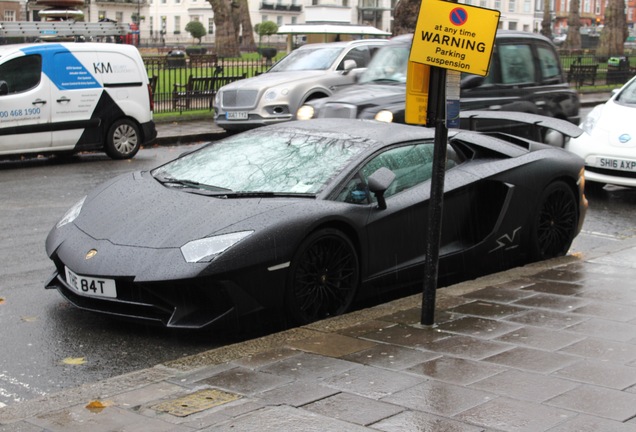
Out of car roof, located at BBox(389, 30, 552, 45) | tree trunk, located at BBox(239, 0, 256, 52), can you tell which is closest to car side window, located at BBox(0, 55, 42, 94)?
car roof, located at BBox(389, 30, 552, 45)

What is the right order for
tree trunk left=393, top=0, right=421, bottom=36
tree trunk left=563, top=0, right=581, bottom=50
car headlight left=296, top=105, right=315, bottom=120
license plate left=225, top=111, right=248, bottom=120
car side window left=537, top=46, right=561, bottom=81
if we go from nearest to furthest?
car headlight left=296, top=105, right=315, bottom=120 → car side window left=537, top=46, right=561, bottom=81 → license plate left=225, top=111, right=248, bottom=120 → tree trunk left=393, top=0, right=421, bottom=36 → tree trunk left=563, top=0, right=581, bottom=50

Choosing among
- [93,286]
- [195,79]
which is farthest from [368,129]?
[195,79]

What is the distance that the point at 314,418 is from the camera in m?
4.59

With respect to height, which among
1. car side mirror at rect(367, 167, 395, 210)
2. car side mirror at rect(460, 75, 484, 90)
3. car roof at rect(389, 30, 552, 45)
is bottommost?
Answer: car side mirror at rect(367, 167, 395, 210)

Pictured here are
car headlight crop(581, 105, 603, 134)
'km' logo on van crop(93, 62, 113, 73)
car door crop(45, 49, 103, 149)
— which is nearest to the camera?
car headlight crop(581, 105, 603, 134)

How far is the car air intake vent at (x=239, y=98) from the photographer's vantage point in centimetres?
1850

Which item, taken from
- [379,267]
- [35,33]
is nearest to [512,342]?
[379,267]

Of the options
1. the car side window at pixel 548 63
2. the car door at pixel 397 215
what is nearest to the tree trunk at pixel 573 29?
the car side window at pixel 548 63

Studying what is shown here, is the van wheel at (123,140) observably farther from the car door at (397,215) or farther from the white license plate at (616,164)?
the car door at (397,215)

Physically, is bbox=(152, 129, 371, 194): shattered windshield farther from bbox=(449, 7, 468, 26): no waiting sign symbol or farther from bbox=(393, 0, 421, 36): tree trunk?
bbox=(393, 0, 421, 36): tree trunk

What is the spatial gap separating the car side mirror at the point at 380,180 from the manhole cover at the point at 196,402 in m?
2.26

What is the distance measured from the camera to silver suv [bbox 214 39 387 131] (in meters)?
18.4

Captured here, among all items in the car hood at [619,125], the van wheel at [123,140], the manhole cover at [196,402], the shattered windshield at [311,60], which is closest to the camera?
the manhole cover at [196,402]

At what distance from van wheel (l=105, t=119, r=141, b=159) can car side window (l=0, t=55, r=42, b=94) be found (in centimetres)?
153
